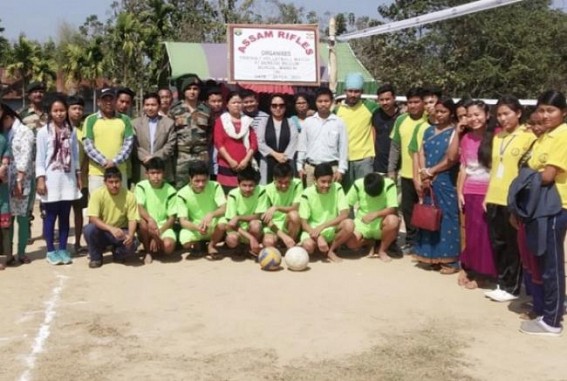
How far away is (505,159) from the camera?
5.36 meters

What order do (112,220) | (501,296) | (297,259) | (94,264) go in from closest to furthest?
1. (501,296)
2. (297,259)
3. (94,264)
4. (112,220)

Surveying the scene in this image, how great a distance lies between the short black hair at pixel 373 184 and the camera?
701cm

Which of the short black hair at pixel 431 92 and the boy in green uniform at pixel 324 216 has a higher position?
the short black hair at pixel 431 92

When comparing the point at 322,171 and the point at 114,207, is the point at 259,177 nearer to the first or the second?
the point at 322,171

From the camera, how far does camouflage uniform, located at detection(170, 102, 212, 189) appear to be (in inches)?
289

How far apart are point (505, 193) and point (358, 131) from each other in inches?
101

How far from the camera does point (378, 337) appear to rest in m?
4.71

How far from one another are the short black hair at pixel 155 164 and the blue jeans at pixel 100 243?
0.72 meters

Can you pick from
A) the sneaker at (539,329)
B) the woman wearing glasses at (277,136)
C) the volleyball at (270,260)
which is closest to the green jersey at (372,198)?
the woman wearing glasses at (277,136)

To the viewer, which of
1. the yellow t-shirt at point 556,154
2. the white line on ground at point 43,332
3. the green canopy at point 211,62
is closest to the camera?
the white line on ground at point 43,332

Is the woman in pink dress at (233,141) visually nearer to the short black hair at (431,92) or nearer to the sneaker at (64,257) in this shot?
the sneaker at (64,257)

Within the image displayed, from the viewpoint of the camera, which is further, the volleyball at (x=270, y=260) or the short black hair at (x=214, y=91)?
the short black hair at (x=214, y=91)

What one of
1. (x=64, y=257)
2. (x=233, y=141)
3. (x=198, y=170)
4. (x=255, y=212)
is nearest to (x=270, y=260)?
(x=255, y=212)

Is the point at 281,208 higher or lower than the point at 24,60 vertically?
lower
